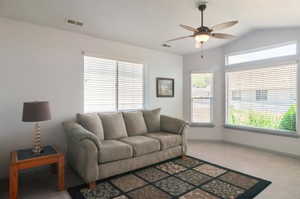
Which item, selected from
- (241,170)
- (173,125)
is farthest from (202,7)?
(241,170)

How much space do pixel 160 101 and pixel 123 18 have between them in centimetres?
247

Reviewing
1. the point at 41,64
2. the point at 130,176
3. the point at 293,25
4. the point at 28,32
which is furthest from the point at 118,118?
the point at 293,25

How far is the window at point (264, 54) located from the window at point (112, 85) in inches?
99.6

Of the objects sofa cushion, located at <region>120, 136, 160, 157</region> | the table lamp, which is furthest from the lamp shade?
sofa cushion, located at <region>120, 136, 160, 157</region>

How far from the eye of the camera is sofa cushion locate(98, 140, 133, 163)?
254 cm

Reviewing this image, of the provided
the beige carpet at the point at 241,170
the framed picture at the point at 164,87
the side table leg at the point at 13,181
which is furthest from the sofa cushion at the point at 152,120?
the side table leg at the point at 13,181

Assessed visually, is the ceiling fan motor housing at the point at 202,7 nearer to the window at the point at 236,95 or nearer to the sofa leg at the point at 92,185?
the window at the point at 236,95

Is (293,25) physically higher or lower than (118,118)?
higher

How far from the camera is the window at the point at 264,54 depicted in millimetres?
3766

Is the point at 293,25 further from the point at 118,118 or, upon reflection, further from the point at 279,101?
the point at 118,118

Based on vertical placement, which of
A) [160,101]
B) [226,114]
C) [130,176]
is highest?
[160,101]

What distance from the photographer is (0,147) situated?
269cm

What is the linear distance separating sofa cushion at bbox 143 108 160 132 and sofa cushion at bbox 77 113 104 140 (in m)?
1.14

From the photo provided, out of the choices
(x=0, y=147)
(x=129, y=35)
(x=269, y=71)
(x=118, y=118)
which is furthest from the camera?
(x=269, y=71)
